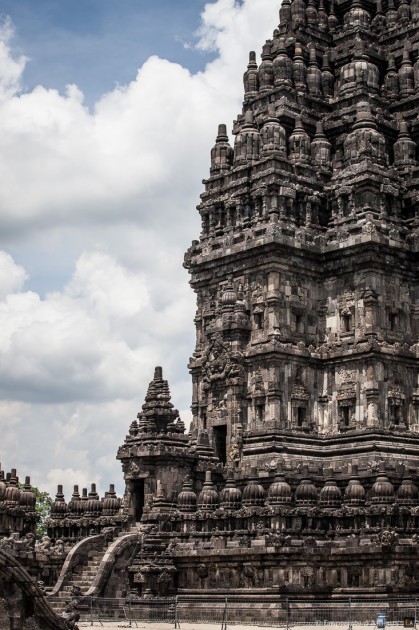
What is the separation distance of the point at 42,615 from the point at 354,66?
47.6 meters

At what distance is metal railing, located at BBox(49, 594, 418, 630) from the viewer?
5219 cm

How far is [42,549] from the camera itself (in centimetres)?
6391

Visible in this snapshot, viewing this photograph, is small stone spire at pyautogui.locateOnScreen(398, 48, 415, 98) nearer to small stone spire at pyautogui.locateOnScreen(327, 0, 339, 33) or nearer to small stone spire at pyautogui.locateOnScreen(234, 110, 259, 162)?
small stone spire at pyautogui.locateOnScreen(327, 0, 339, 33)

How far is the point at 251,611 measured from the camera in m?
53.5

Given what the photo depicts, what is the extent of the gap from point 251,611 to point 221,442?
14199 mm

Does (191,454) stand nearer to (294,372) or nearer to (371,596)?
(294,372)

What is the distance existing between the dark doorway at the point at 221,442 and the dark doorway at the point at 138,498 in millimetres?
4554

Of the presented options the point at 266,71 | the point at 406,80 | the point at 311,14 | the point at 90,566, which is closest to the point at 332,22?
the point at 311,14

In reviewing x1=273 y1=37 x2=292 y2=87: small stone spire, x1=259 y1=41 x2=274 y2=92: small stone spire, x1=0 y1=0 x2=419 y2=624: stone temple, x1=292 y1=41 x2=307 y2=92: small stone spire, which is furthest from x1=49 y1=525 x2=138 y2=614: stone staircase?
x1=292 y1=41 x2=307 y2=92: small stone spire

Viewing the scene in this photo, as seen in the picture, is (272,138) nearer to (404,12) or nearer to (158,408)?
(404,12)

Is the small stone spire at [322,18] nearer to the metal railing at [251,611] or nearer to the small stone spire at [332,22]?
the small stone spire at [332,22]

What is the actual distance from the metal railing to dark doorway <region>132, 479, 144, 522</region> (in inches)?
301

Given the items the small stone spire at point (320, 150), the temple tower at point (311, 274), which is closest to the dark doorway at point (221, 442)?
the temple tower at point (311, 274)

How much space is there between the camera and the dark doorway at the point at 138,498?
6381cm
